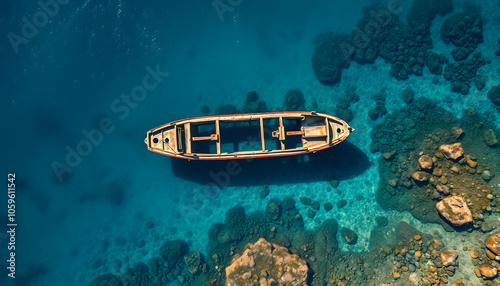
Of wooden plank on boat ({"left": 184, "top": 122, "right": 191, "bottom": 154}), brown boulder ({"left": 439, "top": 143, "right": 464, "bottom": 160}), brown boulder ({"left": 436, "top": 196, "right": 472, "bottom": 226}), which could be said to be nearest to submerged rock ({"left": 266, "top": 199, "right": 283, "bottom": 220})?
wooden plank on boat ({"left": 184, "top": 122, "right": 191, "bottom": 154})

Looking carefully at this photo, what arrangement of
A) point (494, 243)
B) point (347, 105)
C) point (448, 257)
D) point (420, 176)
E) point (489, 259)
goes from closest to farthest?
point (494, 243) → point (489, 259) → point (448, 257) → point (420, 176) → point (347, 105)

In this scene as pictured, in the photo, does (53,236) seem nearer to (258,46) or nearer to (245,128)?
(245,128)

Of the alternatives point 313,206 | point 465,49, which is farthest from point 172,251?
point 465,49

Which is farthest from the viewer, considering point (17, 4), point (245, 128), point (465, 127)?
point (17, 4)

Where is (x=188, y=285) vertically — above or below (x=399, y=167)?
below

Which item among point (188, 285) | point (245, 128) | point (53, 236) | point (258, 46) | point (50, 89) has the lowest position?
point (188, 285)

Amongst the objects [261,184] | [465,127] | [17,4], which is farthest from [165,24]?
[465,127]

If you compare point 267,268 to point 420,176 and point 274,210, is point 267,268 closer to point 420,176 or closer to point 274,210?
point 274,210
